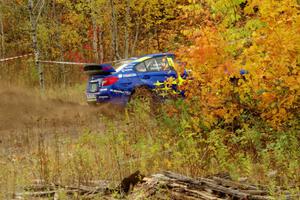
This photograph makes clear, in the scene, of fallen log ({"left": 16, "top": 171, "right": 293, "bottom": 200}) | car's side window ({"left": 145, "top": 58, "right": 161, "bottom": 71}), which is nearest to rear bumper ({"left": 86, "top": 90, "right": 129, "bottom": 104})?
car's side window ({"left": 145, "top": 58, "right": 161, "bottom": 71})

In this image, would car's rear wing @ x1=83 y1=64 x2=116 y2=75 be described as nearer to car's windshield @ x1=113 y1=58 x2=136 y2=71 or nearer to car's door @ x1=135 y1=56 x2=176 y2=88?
car's windshield @ x1=113 y1=58 x2=136 y2=71

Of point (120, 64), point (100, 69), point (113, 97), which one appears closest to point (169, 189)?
point (113, 97)

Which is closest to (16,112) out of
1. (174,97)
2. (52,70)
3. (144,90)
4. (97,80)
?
(97,80)

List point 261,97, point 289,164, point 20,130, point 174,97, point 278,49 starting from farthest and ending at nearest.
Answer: point 20,130 < point 174,97 < point 261,97 < point 278,49 < point 289,164

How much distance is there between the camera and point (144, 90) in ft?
45.0

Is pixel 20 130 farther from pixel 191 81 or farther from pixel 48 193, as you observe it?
pixel 48 193

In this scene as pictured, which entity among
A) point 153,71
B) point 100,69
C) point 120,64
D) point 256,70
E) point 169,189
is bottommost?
point 169,189

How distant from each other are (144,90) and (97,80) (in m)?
1.36

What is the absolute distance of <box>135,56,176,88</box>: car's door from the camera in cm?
1418

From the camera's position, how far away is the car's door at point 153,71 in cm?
1418

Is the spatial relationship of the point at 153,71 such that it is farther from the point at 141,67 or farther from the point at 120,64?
the point at 120,64

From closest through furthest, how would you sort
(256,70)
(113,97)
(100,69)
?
(256,70) < (113,97) < (100,69)

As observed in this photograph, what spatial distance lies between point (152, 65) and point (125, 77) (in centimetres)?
87

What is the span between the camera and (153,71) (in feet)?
47.0
